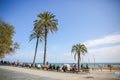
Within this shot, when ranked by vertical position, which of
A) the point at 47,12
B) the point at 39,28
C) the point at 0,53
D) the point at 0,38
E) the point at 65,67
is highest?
the point at 47,12

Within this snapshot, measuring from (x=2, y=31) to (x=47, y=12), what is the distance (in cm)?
1245

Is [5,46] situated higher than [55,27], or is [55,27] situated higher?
[55,27]

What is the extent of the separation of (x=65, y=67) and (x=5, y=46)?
63.7ft

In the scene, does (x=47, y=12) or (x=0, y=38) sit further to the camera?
(x=47, y=12)

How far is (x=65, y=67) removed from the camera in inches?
1107

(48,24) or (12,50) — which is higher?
(48,24)

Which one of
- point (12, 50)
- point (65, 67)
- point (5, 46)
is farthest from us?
point (12, 50)

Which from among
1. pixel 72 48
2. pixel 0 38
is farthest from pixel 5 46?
pixel 72 48

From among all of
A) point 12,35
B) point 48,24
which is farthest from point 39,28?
point 12,35

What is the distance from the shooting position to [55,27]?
1628 inches

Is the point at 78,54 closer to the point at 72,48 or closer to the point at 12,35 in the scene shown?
the point at 72,48

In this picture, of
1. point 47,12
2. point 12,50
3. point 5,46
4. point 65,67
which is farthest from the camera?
point 12,50

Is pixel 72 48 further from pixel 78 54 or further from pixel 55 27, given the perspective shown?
pixel 55 27

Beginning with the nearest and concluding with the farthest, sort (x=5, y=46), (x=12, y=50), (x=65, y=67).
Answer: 1. (x=65, y=67)
2. (x=5, y=46)
3. (x=12, y=50)
